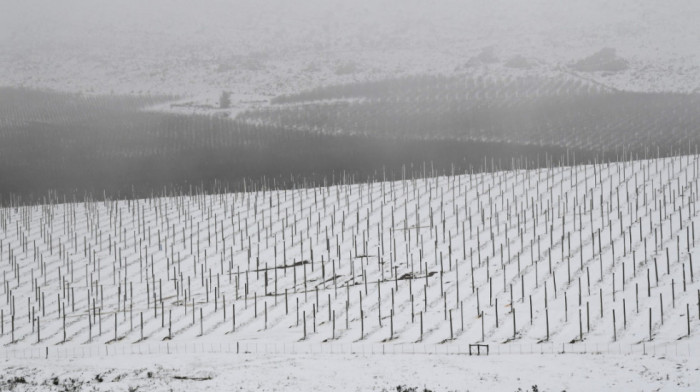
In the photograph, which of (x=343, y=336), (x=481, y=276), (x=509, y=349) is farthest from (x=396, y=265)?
(x=509, y=349)

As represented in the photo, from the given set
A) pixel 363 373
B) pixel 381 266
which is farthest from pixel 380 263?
pixel 363 373

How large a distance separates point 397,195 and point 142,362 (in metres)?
52.7

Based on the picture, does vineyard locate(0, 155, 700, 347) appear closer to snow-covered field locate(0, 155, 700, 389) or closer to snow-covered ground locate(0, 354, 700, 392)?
snow-covered field locate(0, 155, 700, 389)

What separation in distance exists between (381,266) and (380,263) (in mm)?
834

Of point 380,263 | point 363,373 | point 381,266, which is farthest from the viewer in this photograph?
point 380,263

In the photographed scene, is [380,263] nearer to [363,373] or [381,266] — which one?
[381,266]

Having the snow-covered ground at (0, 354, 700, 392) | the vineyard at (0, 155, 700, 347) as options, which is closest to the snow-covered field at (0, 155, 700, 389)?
the vineyard at (0, 155, 700, 347)

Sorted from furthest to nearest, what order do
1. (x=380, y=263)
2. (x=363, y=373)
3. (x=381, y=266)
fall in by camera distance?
1. (x=380, y=263)
2. (x=381, y=266)
3. (x=363, y=373)

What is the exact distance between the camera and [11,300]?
7894 cm

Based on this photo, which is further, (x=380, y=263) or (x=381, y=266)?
(x=380, y=263)

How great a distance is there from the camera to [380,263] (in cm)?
7762

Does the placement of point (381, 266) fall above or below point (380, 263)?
below

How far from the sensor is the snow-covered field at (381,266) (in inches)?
2306

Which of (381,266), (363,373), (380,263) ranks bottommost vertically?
(363,373)
